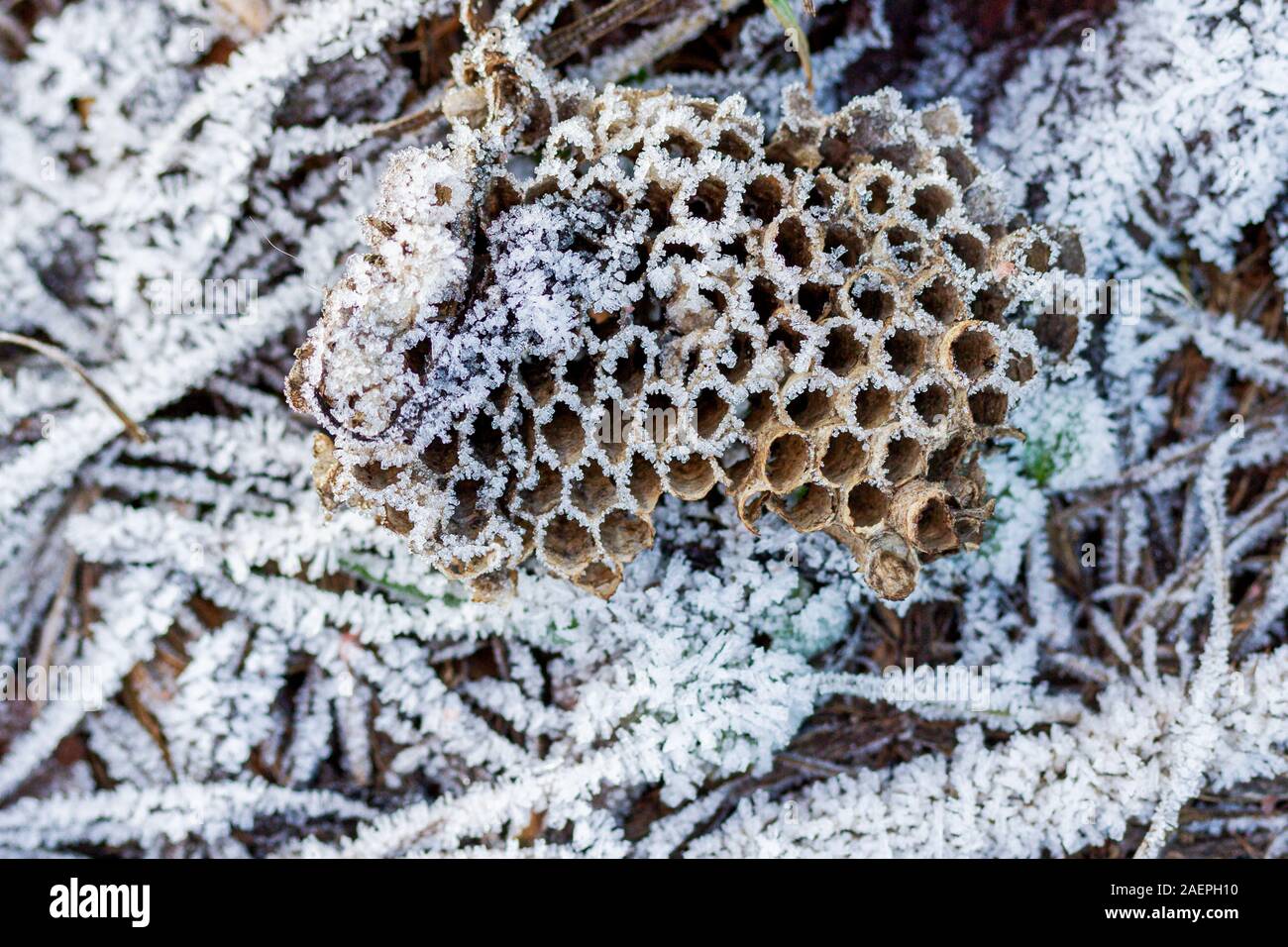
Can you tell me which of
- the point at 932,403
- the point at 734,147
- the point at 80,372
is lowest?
the point at 932,403

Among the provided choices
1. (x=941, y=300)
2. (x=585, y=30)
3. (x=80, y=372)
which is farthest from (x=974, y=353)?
(x=80, y=372)

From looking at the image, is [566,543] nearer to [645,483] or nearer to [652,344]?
[645,483]

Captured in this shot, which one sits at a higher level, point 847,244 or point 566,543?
point 847,244

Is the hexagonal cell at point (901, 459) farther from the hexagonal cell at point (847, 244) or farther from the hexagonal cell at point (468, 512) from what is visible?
the hexagonal cell at point (468, 512)

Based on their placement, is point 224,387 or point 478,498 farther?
point 224,387
